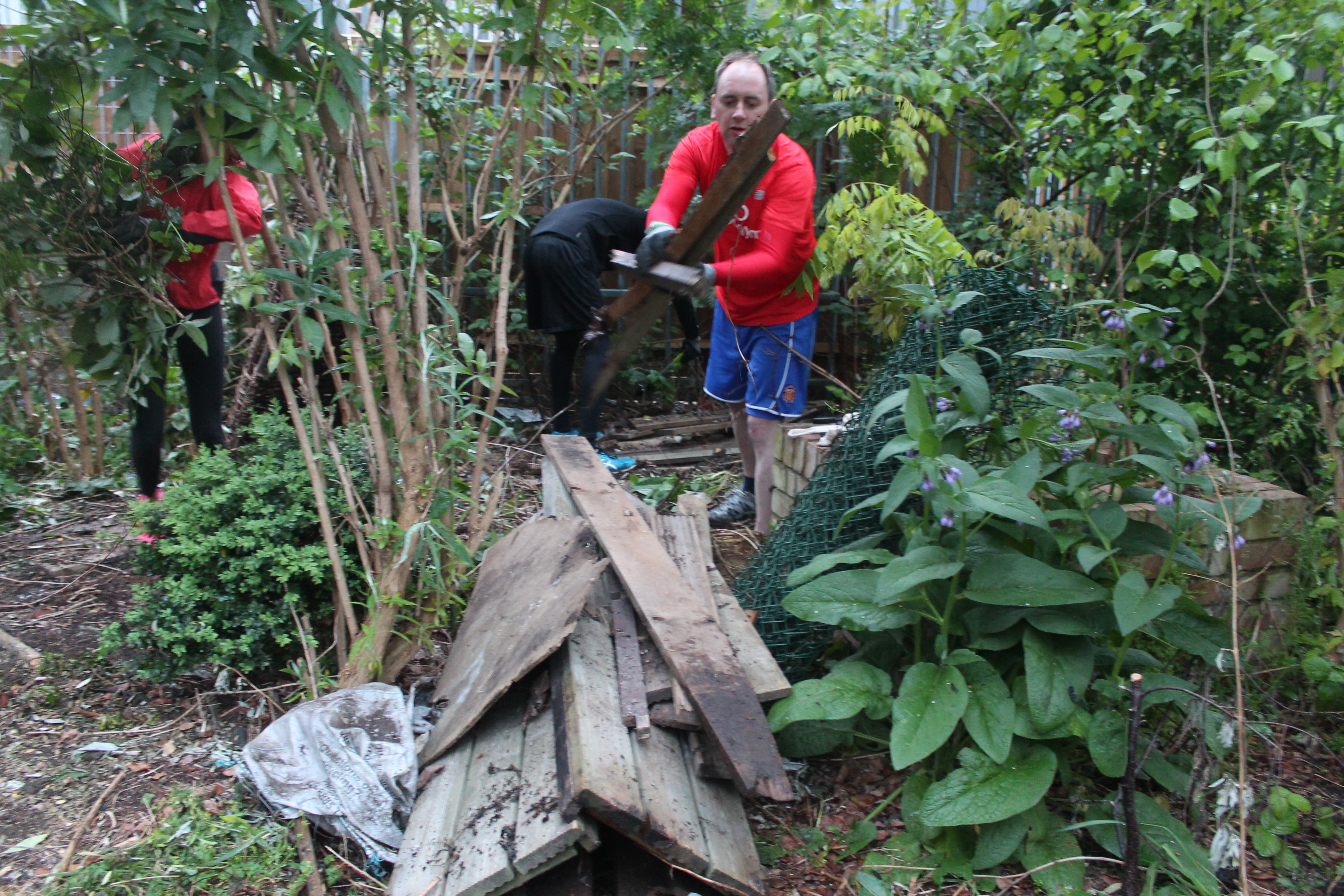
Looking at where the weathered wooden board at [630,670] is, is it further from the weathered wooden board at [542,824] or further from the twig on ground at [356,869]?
the twig on ground at [356,869]

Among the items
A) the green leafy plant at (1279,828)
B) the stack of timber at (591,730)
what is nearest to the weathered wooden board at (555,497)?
the stack of timber at (591,730)

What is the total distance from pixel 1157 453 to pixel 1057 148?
1.91m

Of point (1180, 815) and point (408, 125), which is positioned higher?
point (408, 125)

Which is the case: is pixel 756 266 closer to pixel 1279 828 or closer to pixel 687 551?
pixel 687 551

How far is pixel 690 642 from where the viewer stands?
2568mm

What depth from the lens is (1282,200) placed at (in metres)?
3.58

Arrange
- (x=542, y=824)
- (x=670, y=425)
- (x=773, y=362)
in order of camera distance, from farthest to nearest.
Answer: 1. (x=670, y=425)
2. (x=773, y=362)
3. (x=542, y=824)

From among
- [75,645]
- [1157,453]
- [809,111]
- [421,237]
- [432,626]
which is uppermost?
[809,111]

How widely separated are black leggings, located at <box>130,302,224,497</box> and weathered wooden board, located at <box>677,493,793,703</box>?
202cm

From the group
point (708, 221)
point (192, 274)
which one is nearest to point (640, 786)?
point (708, 221)

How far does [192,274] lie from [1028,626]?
3136 mm

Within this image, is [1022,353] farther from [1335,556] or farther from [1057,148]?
[1057,148]

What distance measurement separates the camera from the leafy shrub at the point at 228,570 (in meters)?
2.82

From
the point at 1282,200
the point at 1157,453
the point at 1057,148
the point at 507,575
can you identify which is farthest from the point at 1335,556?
the point at 507,575
